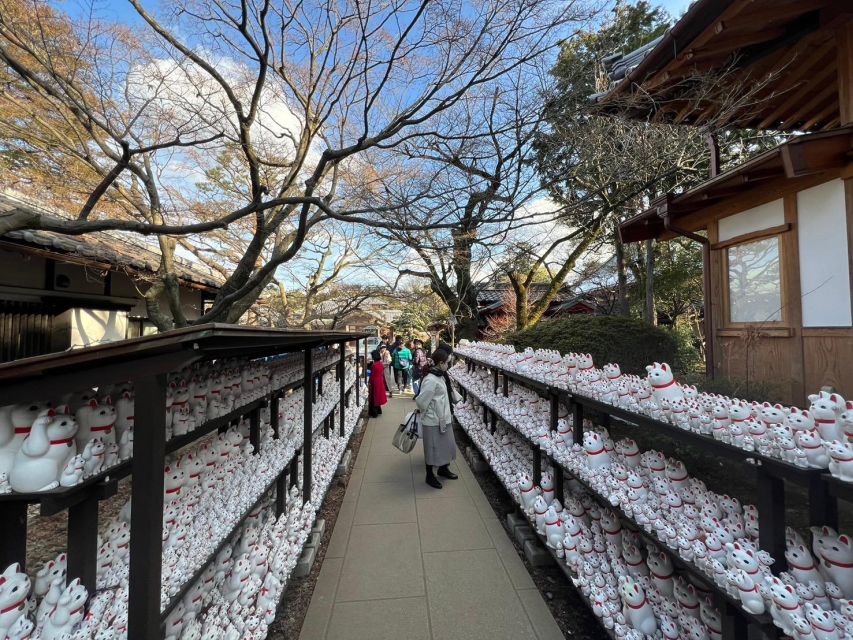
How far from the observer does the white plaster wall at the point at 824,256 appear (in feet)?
11.7

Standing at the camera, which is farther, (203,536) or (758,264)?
(758,264)

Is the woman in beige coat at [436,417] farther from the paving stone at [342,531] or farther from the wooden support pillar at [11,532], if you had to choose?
the wooden support pillar at [11,532]

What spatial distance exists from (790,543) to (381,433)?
7.12 metres

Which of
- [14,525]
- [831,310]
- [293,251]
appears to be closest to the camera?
[14,525]

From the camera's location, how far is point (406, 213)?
183 inches

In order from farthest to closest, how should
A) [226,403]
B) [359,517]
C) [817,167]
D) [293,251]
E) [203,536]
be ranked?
[293,251]
[359,517]
[817,167]
[226,403]
[203,536]

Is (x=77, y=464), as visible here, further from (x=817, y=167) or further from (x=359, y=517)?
(x=817, y=167)

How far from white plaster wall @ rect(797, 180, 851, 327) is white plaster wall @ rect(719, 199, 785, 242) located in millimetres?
235

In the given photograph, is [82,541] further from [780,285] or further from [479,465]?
[780,285]

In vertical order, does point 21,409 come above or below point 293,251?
below

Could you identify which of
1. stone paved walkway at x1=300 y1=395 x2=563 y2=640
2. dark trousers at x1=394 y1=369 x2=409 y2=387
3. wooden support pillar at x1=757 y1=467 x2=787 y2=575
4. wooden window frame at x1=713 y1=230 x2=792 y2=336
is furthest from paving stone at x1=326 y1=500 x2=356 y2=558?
dark trousers at x1=394 y1=369 x2=409 y2=387

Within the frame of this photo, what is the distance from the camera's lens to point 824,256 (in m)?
3.77

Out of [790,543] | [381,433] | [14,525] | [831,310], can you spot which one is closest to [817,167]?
[831,310]

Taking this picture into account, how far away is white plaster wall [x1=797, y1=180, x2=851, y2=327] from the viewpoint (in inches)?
141
